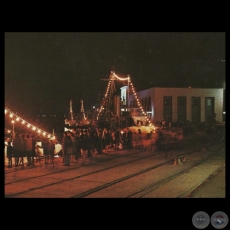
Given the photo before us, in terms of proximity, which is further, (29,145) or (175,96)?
(175,96)

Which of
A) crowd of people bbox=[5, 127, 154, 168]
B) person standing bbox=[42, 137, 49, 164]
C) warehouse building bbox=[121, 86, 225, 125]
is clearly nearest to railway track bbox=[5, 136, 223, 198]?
crowd of people bbox=[5, 127, 154, 168]

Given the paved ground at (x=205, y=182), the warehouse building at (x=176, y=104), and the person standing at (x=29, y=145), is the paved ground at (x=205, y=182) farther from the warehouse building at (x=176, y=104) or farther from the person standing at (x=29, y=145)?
the warehouse building at (x=176, y=104)

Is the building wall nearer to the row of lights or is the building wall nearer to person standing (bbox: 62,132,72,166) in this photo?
the row of lights

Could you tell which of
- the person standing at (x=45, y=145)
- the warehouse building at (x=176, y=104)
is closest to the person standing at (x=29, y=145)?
the person standing at (x=45, y=145)

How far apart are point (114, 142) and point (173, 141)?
3.69m

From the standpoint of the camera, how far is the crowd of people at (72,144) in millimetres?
13984

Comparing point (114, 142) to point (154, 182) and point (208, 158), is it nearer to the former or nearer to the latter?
point (208, 158)

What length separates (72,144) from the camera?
49.9 feet

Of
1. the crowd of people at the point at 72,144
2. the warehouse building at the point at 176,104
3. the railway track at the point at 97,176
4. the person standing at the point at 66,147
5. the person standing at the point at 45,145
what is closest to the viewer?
the railway track at the point at 97,176

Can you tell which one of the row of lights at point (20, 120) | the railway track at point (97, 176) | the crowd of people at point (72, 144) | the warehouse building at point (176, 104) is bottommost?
the railway track at point (97, 176)

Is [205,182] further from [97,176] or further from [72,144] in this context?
[72,144]

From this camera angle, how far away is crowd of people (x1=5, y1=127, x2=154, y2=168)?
13984 mm

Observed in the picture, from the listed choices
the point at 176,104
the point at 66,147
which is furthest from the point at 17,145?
the point at 176,104

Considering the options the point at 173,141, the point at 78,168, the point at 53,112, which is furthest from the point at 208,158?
the point at 53,112
